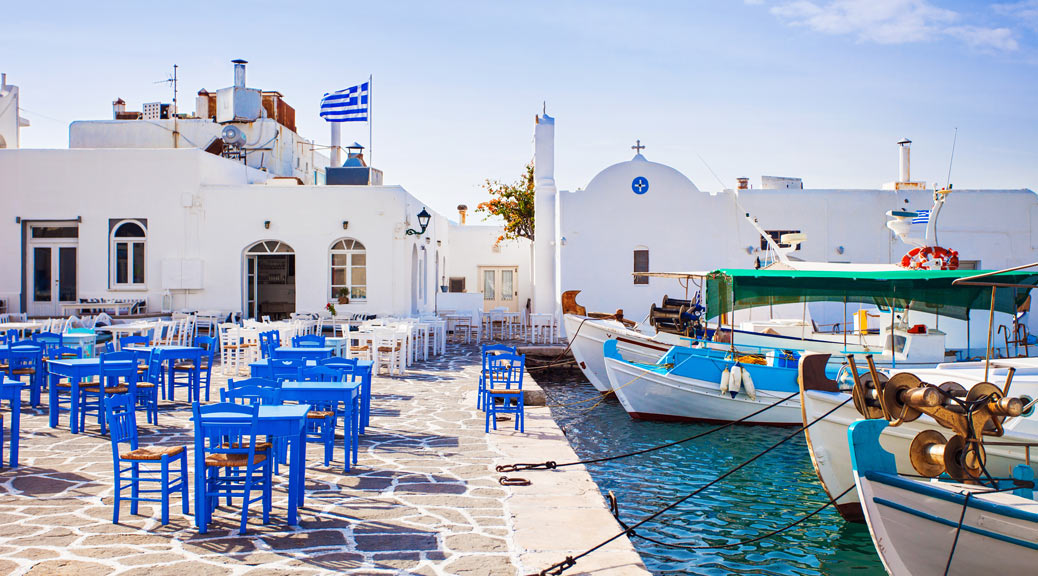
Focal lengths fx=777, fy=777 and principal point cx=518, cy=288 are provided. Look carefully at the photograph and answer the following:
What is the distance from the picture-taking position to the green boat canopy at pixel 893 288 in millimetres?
11039

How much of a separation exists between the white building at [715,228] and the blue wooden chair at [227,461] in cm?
1689

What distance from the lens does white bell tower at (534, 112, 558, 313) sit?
921 inches

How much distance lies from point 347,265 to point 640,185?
8643 millimetres

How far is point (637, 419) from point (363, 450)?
7.16m

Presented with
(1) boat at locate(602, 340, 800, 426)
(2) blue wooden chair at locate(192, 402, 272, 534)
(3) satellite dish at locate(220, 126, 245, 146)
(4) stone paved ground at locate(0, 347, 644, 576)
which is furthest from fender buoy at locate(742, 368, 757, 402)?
(3) satellite dish at locate(220, 126, 245, 146)

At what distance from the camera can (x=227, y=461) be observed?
550 cm

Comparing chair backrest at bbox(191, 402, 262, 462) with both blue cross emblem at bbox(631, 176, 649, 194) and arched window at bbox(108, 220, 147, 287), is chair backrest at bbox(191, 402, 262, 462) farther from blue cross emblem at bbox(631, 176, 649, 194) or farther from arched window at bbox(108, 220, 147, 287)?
blue cross emblem at bbox(631, 176, 649, 194)

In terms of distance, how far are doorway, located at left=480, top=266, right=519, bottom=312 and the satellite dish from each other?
9992 mm

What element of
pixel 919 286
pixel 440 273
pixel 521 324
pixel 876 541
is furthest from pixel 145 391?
pixel 440 273

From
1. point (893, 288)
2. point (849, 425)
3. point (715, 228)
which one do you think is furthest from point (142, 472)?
point (715, 228)

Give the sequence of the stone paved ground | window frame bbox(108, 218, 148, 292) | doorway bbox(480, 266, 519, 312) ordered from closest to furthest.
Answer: the stone paved ground < window frame bbox(108, 218, 148, 292) < doorway bbox(480, 266, 519, 312)

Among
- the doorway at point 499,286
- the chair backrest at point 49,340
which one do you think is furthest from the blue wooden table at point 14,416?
the doorway at point 499,286

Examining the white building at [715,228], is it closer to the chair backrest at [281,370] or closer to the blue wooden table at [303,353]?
the blue wooden table at [303,353]

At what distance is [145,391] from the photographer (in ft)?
31.3
